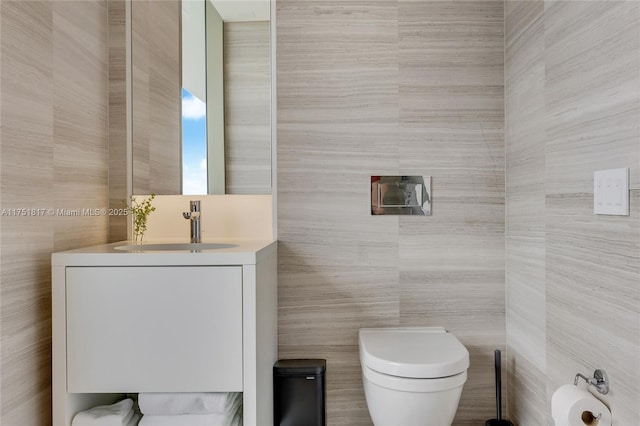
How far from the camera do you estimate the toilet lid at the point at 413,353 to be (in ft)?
4.89

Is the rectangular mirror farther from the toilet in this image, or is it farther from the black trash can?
the toilet

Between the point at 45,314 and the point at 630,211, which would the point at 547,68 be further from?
the point at 45,314

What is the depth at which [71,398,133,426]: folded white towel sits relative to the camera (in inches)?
57.6

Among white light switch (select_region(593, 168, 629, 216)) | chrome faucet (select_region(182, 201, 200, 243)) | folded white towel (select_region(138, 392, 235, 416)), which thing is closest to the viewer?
white light switch (select_region(593, 168, 629, 216))

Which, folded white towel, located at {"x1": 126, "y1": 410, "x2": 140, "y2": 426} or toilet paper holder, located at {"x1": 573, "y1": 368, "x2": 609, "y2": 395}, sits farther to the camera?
folded white towel, located at {"x1": 126, "y1": 410, "x2": 140, "y2": 426}

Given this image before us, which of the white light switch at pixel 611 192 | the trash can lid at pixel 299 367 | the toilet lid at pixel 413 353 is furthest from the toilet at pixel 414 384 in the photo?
the white light switch at pixel 611 192

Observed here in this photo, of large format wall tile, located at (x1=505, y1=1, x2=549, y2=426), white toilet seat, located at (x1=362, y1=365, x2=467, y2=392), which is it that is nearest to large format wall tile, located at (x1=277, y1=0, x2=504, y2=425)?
large format wall tile, located at (x1=505, y1=1, x2=549, y2=426)

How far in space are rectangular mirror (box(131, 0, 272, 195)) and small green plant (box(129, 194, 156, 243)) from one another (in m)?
0.05

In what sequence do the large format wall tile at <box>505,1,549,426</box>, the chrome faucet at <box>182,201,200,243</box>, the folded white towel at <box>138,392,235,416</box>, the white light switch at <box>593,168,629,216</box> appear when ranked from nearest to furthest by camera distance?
the white light switch at <box>593,168,629,216</box> → the folded white towel at <box>138,392,235,416</box> → the large format wall tile at <box>505,1,549,426</box> → the chrome faucet at <box>182,201,200,243</box>

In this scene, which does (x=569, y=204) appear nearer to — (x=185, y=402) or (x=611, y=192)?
(x=611, y=192)

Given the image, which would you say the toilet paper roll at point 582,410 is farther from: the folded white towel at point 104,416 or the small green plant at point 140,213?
the small green plant at point 140,213

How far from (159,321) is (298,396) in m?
0.68

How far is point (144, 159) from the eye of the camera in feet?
6.64

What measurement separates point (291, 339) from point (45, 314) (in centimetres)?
89
